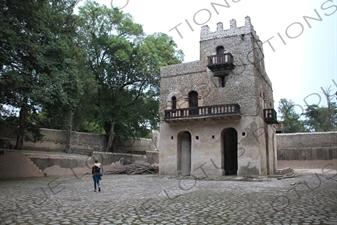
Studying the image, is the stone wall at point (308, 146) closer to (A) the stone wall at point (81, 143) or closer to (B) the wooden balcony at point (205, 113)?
(A) the stone wall at point (81, 143)

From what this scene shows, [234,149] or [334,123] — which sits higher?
[334,123]

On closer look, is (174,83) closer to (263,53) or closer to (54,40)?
(263,53)

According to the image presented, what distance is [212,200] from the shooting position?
9.44m

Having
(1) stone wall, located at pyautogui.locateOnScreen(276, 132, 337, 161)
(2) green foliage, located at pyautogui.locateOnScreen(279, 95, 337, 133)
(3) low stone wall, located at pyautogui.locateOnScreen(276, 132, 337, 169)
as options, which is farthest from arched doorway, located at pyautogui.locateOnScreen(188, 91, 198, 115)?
(2) green foliage, located at pyautogui.locateOnScreen(279, 95, 337, 133)

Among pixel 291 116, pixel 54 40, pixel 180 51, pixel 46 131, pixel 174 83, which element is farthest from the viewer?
pixel 291 116

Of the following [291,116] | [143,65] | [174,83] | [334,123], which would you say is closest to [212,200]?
[174,83]

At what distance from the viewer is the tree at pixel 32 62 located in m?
15.0

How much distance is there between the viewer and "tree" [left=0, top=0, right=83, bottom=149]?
590 inches

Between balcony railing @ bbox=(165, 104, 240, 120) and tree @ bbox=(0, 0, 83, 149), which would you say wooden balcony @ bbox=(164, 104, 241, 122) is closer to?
balcony railing @ bbox=(165, 104, 240, 120)

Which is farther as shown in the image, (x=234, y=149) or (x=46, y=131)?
(x=46, y=131)

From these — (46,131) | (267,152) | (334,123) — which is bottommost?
(267,152)

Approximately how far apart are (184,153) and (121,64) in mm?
13718

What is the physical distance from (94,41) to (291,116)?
36.4 metres

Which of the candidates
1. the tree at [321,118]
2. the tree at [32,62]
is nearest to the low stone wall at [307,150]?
the tree at [321,118]
